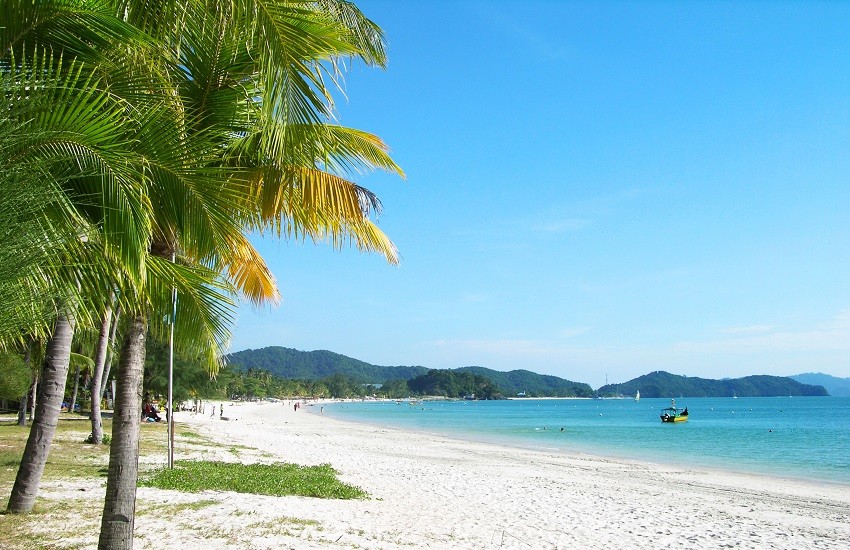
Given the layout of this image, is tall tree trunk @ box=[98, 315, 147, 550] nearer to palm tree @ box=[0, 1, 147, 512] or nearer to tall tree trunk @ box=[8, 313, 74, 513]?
palm tree @ box=[0, 1, 147, 512]

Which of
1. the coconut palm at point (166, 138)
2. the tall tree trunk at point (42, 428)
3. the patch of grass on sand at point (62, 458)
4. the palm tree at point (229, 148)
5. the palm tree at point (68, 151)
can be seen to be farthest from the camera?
the patch of grass on sand at point (62, 458)

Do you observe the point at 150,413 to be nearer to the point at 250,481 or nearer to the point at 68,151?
the point at 250,481

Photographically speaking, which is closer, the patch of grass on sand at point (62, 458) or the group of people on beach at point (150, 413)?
the patch of grass on sand at point (62, 458)

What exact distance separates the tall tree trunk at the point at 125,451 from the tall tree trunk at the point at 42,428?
107 inches

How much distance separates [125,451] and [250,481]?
6377 millimetres

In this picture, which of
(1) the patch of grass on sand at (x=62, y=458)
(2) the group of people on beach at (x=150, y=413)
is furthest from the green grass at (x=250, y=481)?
(2) the group of people on beach at (x=150, y=413)

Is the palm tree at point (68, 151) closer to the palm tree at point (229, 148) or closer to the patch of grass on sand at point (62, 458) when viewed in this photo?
the palm tree at point (229, 148)

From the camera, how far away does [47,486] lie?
9633 mm

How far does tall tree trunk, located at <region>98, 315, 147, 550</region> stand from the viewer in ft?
15.8

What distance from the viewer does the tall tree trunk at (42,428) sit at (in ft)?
24.0

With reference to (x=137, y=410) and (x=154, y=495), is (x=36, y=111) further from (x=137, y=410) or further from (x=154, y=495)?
(x=154, y=495)

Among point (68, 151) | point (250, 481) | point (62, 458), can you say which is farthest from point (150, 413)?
point (68, 151)

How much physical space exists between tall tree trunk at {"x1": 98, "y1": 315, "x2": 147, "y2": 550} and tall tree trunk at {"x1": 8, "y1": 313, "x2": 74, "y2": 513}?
8.92ft

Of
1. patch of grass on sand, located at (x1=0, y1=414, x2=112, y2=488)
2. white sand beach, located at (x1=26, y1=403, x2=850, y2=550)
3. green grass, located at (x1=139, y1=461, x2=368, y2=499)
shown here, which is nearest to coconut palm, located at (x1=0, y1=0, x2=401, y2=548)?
white sand beach, located at (x1=26, y1=403, x2=850, y2=550)
